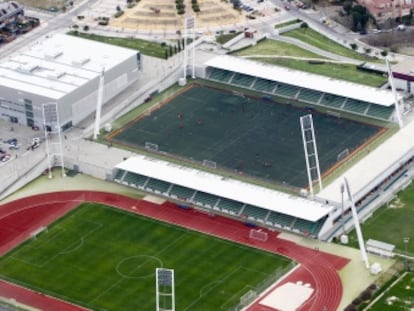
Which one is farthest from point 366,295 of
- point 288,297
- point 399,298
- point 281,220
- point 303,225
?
point 281,220

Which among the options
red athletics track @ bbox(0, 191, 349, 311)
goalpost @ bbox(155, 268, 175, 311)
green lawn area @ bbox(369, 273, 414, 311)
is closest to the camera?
goalpost @ bbox(155, 268, 175, 311)

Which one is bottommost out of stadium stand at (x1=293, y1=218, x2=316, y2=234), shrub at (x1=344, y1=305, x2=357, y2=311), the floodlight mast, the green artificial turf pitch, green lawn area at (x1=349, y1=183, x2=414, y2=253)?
the green artificial turf pitch

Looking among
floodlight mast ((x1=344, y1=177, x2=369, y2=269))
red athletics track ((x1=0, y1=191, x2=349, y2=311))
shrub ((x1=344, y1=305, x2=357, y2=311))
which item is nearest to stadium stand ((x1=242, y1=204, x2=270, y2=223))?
red athletics track ((x1=0, y1=191, x2=349, y2=311))

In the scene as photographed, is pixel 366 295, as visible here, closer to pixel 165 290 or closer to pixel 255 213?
pixel 255 213

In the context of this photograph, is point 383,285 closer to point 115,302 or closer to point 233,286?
point 233,286

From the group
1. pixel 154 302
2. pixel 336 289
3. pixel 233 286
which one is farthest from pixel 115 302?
pixel 336 289

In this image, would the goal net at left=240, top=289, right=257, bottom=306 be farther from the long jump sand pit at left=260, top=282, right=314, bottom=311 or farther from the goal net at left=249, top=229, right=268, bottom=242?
the goal net at left=249, top=229, right=268, bottom=242
